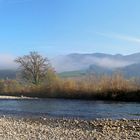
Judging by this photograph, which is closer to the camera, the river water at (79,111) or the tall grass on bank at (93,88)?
the river water at (79,111)

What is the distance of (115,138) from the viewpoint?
18.9 metres

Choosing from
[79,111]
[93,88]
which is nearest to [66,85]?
[93,88]

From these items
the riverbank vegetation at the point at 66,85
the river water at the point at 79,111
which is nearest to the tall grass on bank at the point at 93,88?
the riverbank vegetation at the point at 66,85

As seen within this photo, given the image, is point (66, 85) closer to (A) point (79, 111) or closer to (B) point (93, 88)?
(B) point (93, 88)

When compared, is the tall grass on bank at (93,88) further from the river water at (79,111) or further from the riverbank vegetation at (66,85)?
the river water at (79,111)

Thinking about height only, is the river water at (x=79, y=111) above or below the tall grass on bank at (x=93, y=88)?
below

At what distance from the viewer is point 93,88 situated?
6806 centimetres

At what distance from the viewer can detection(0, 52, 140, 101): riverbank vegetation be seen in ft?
209

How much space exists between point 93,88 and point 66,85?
25.7 ft

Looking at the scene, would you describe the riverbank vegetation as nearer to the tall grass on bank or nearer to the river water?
the tall grass on bank

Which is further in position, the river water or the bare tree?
the bare tree

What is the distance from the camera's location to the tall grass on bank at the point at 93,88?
6298 cm

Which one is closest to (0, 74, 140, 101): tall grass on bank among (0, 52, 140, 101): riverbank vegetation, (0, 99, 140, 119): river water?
(0, 52, 140, 101): riverbank vegetation

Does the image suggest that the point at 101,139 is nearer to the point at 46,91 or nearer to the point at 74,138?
the point at 74,138
